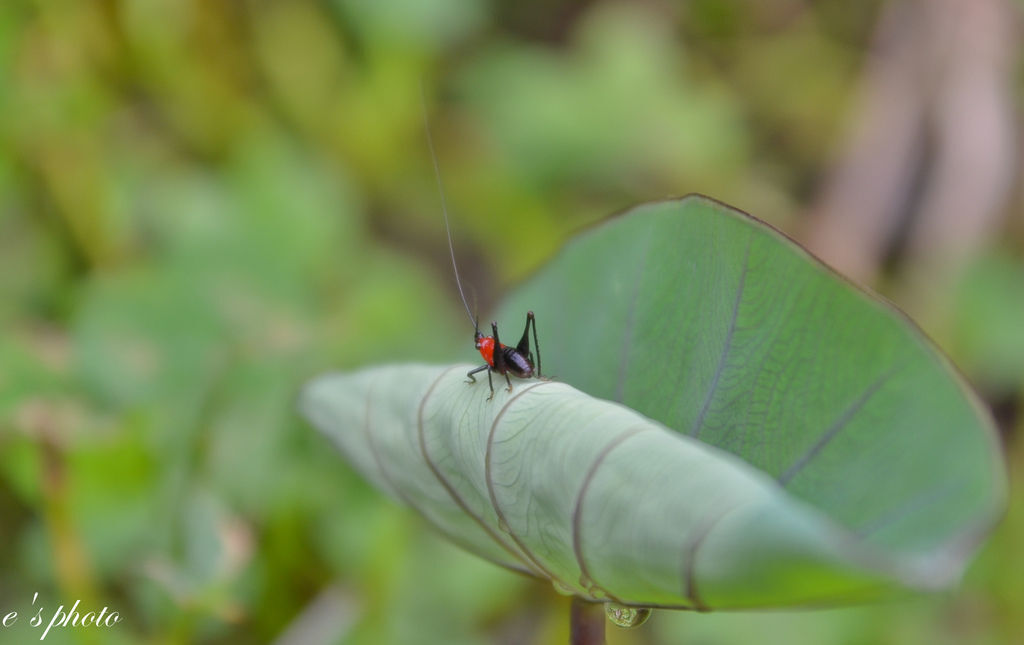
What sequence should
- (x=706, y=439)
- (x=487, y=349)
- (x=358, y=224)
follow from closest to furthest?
(x=706, y=439) < (x=487, y=349) < (x=358, y=224)

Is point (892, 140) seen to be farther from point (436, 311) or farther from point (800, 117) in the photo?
point (436, 311)

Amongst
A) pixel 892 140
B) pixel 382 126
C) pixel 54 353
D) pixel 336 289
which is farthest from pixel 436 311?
pixel 892 140

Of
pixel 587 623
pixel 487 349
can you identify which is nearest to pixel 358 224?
pixel 487 349

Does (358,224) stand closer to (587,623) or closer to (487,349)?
(487,349)

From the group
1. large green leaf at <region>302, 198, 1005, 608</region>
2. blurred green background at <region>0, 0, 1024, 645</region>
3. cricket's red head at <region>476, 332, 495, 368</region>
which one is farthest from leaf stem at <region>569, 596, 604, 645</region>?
blurred green background at <region>0, 0, 1024, 645</region>

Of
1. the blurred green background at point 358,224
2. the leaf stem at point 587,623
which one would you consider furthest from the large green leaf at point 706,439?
the blurred green background at point 358,224

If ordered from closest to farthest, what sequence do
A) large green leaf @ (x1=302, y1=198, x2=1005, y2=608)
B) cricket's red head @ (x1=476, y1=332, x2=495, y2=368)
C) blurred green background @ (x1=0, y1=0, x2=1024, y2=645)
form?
large green leaf @ (x1=302, y1=198, x2=1005, y2=608)
cricket's red head @ (x1=476, y1=332, x2=495, y2=368)
blurred green background @ (x1=0, y1=0, x2=1024, y2=645)

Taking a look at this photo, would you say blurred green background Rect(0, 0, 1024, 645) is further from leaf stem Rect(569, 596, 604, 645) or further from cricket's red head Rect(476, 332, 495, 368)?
leaf stem Rect(569, 596, 604, 645)
